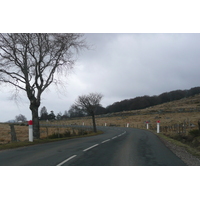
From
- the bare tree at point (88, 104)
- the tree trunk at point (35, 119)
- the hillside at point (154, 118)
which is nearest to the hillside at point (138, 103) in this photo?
the hillside at point (154, 118)

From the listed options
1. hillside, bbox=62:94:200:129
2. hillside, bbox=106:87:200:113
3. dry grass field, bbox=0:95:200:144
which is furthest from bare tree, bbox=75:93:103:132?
hillside, bbox=106:87:200:113

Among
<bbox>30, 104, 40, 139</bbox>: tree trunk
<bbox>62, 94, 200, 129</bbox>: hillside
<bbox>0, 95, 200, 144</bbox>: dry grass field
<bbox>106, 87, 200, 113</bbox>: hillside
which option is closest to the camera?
<bbox>30, 104, 40, 139</bbox>: tree trunk

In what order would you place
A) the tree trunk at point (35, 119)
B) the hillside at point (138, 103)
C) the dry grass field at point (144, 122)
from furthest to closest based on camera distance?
the hillside at point (138, 103), the dry grass field at point (144, 122), the tree trunk at point (35, 119)

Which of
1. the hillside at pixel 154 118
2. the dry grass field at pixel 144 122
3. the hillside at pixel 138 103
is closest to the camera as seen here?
the dry grass field at pixel 144 122

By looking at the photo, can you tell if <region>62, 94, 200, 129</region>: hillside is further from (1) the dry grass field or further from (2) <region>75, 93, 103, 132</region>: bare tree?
(2) <region>75, 93, 103, 132</region>: bare tree

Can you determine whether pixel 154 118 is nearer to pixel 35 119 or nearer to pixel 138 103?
pixel 35 119

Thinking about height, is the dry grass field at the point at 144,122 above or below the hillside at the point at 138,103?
below

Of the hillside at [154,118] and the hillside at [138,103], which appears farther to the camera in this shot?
the hillside at [138,103]

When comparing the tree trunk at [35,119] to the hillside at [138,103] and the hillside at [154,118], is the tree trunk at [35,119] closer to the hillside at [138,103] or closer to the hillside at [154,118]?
the hillside at [154,118]

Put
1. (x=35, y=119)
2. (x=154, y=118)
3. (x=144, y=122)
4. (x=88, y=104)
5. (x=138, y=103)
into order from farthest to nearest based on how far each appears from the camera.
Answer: (x=138, y=103), (x=154, y=118), (x=144, y=122), (x=88, y=104), (x=35, y=119)

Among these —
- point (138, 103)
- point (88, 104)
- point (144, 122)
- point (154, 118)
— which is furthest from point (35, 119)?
point (138, 103)

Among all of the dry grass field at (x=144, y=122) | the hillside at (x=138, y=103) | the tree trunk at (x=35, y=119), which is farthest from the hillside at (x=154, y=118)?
the hillside at (x=138, y=103)

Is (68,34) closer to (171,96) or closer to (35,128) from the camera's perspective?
(35,128)
